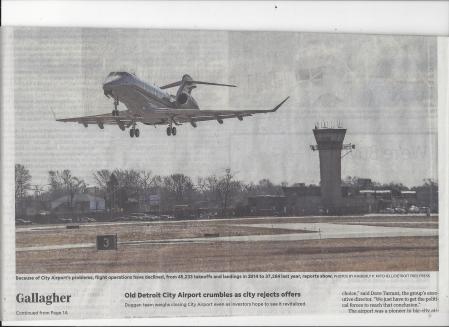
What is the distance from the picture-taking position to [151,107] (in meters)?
4.96

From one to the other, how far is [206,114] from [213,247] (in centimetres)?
105

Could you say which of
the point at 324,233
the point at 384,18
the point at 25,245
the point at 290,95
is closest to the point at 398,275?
the point at 324,233

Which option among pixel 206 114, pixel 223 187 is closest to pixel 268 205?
pixel 223 187

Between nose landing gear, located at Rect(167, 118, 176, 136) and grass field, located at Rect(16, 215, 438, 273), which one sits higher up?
nose landing gear, located at Rect(167, 118, 176, 136)

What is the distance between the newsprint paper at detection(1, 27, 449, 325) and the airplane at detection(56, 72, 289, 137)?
0.04ft

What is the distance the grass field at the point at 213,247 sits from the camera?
15.7ft

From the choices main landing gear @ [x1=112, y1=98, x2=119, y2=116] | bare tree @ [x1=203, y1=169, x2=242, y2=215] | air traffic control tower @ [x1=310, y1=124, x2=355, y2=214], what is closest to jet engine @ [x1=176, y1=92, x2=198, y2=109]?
main landing gear @ [x1=112, y1=98, x2=119, y2=116]

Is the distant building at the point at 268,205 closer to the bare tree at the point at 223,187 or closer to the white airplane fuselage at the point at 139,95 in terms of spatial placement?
the bare tree at the point at 223,187

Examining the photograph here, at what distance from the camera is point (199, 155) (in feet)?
16.0

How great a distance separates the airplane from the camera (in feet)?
15.8

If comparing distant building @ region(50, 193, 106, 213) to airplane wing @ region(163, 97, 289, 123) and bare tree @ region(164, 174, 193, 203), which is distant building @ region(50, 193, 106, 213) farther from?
airplane wing @ region(163, 97, 289, 123)

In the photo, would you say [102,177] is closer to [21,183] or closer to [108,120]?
[108,120]

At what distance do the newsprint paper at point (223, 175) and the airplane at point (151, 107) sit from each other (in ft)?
0.04

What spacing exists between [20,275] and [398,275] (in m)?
2.95
